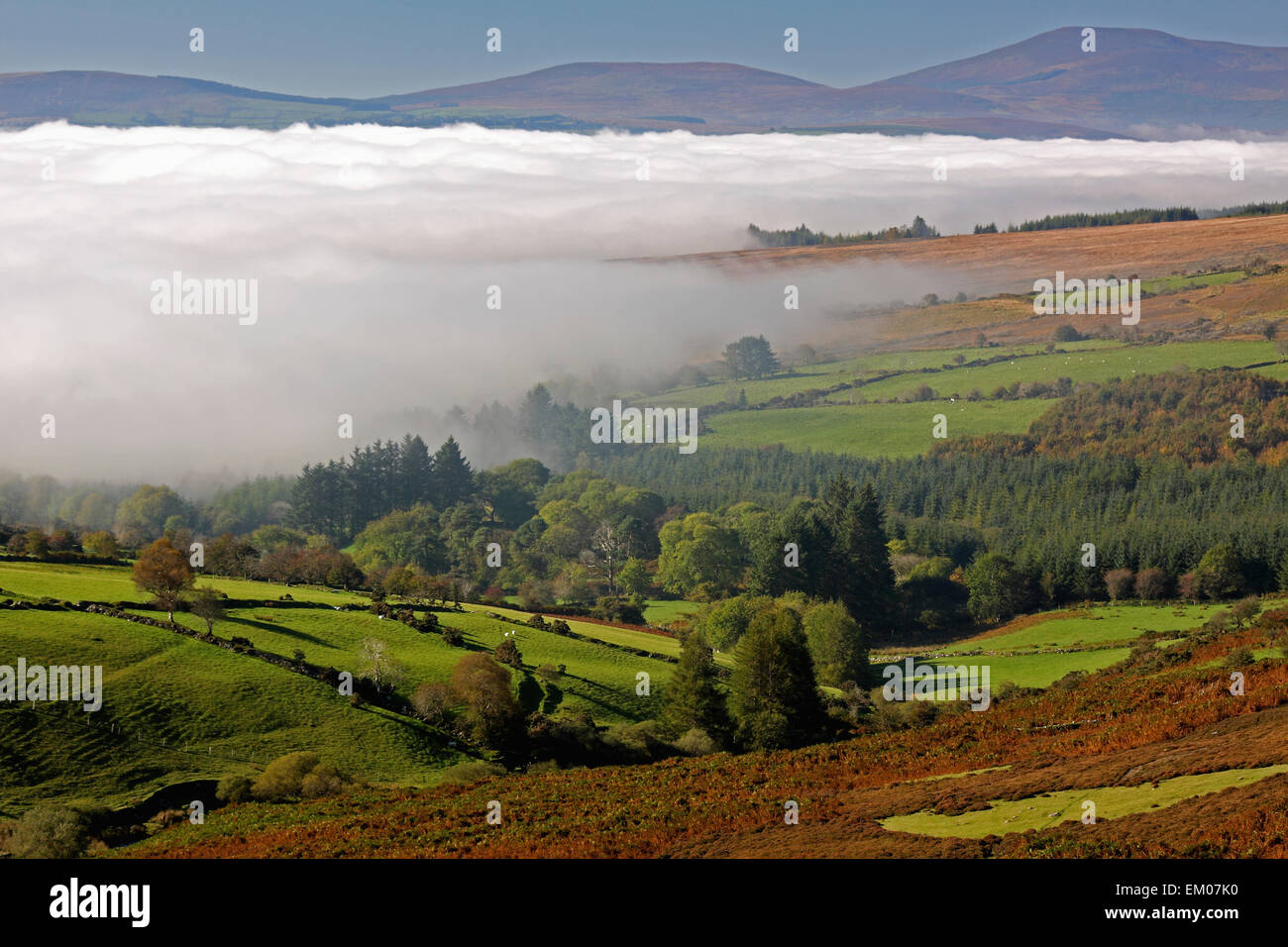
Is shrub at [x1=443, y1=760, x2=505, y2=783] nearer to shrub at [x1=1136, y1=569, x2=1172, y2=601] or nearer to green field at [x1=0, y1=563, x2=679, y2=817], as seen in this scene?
green field at [x1=0, y1=563, x2=679, y2=817]

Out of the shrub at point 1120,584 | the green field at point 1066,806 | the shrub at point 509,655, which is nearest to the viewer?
the green field at point 1066,806

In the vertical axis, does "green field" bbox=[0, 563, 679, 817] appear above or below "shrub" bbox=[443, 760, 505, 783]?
above

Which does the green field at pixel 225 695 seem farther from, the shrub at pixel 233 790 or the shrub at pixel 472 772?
the shrub at pixel 233 790

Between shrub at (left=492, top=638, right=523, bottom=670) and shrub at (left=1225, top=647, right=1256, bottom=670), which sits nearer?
shrub at (left=1225, top=647, right=1256, bottom=670)

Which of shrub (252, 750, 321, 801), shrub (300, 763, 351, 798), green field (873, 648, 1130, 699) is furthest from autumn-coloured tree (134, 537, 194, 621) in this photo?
green field (873, 648, 1130, 699)

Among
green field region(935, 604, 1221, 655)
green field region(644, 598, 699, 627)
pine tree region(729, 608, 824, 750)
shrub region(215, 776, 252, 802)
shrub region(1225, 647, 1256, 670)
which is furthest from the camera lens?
green field region(644, 598, 699, 627)

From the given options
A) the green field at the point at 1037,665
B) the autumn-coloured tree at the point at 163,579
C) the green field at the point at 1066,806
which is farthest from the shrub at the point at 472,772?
the green field at the point at 1037,665
